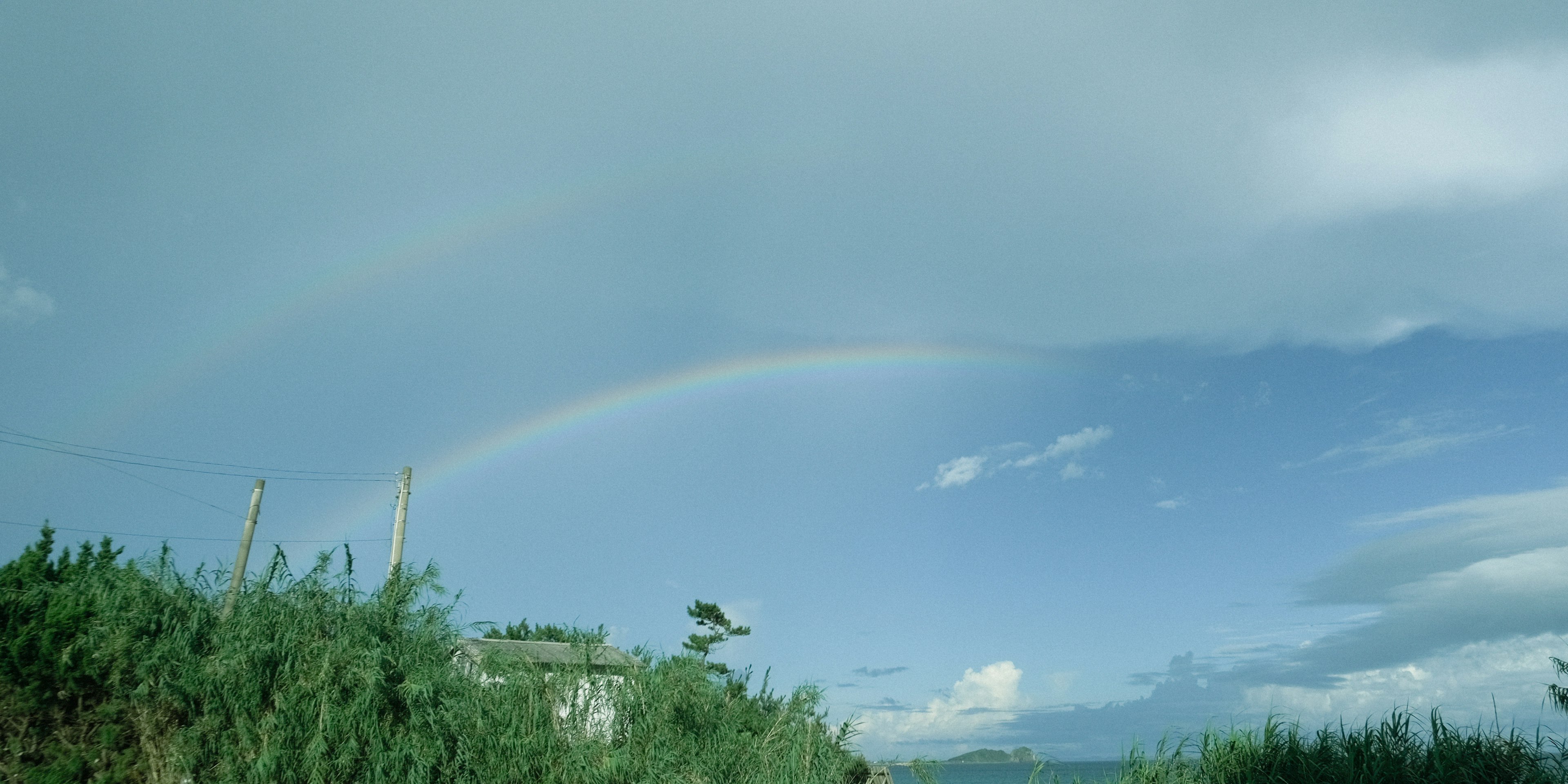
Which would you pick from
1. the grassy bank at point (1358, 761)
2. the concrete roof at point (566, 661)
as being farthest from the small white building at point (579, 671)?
the grassy bank at point (1358, 761)

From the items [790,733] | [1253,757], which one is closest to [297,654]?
[790,733]

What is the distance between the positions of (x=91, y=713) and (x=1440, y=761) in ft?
60.5

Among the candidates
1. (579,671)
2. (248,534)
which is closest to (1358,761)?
(579,671)

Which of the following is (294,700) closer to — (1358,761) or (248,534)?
(248,534)

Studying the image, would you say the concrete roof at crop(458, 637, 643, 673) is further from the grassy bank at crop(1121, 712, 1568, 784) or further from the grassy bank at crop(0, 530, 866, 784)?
the grassy bank at crop(1121, 712, 1568, 784)

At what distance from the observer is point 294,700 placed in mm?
14391

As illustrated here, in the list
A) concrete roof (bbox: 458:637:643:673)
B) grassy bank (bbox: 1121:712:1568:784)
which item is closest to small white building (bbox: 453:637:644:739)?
concrete roof (bbox: 458:637:643:673)

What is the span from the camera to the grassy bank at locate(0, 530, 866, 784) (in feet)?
46.5

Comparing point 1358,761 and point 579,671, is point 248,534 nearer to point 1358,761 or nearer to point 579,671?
point 579,671

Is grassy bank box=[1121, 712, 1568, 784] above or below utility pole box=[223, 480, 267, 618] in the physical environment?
below

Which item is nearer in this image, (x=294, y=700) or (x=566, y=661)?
(x=294, y=700)

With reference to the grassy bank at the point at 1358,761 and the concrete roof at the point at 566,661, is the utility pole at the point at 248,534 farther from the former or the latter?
the grassy bank at the point at 1358,761

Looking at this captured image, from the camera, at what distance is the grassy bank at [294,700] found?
1418 cm

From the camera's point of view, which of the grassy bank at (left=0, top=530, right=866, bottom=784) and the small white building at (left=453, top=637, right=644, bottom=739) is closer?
the grassy bank at (left=0, top=530, right=866, bottom=784)
